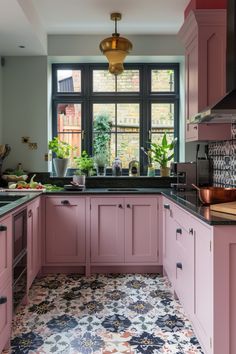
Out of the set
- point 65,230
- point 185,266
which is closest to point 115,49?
point 65,230

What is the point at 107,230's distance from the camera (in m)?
3.52

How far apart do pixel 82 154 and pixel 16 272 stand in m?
2.12

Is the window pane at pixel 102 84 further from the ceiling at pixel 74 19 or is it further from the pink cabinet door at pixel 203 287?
the pink cabinet door at pixel 203 287

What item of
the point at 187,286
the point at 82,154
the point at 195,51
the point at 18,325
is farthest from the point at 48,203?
the point at 195,51

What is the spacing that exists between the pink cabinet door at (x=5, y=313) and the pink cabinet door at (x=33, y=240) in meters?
0.66

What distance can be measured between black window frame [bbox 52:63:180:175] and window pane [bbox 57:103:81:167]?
0.18ft

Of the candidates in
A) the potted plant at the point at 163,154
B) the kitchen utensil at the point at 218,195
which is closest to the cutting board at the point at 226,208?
the kitchen utensil at the point at 218,195

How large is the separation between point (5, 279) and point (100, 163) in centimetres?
232

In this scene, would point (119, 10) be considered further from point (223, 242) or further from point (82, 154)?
point (223, 242)

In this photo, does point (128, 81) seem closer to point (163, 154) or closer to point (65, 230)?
point (163, 154)

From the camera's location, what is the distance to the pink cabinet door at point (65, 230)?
3.49 m

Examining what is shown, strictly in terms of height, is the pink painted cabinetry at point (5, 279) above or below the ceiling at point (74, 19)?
below

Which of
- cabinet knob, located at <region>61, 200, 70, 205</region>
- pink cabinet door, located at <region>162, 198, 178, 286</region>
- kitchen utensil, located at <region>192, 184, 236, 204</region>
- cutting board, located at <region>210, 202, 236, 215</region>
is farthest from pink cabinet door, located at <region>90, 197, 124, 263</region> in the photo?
cutting board, located at <region>210, 202, 236, 215</region>

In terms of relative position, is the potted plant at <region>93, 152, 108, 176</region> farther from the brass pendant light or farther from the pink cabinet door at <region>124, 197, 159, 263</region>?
the brass pendant light
